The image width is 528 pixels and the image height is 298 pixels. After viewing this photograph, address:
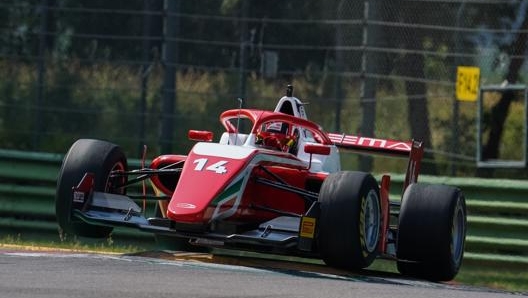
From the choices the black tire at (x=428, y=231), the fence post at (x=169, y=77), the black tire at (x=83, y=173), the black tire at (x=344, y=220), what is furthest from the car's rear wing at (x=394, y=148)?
the fence post at (x=169, y=77)

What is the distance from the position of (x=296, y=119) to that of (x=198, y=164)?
4.00 feet

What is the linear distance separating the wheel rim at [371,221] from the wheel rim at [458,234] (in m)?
0.78

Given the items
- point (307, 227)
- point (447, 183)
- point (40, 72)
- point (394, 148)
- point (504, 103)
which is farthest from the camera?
point (504, 103)

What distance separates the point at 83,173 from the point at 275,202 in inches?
60.1

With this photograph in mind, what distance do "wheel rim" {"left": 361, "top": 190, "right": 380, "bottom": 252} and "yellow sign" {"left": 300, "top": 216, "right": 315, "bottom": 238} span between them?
431mm

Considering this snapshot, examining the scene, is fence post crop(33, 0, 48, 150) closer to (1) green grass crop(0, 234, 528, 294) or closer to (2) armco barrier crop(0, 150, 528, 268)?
(2) armco barrier crop(0, 150, 528, 268)

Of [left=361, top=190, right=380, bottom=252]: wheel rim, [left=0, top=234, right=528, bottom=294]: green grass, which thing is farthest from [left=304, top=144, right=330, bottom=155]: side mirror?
[left=0, top=234, right=528, bottom=294]: green grass

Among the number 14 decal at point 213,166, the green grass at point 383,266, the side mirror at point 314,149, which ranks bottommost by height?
the green grass at point 383,266

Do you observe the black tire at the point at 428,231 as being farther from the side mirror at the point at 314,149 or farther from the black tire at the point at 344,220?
the side mirror at the point at 314,149

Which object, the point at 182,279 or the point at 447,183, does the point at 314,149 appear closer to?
the point at 182,279

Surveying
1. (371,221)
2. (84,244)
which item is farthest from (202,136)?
(84,244)

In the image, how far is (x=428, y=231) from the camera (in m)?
11.5

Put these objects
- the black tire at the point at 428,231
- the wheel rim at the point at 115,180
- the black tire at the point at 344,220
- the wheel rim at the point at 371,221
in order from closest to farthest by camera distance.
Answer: the black tire at the point at 344,220
the wheel rim at the point at 371,221
the black tire at the point at 428,231
the wheel rim at the point at 115,180

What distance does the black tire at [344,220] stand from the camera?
10750 mm
